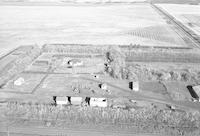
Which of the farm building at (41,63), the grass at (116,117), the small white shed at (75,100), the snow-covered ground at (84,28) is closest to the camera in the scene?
the grass at (116,117)

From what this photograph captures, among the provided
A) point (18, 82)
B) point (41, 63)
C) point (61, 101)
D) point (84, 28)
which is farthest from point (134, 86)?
point (84, 28)

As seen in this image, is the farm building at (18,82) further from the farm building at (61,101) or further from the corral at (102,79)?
the farm building at (61,101)

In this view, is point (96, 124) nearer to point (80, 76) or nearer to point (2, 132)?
point (2, 132)

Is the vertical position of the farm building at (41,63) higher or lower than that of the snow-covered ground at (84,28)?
lower

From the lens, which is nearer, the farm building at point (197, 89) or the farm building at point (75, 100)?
the farm building at point (75, 100)

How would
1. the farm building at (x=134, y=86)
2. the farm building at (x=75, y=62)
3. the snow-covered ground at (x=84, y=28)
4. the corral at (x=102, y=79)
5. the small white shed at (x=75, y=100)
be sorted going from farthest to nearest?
the snow-covered ground at (x=84, y=28)
the farm building at (x=75, y=62)
the farm building at (x=134, y=86)
the small white shed at (x=75, y=100)
the corral at (x=102, y=79)

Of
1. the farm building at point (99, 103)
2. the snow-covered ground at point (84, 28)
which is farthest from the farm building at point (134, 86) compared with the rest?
the snow-covered ground at point (84, 28)

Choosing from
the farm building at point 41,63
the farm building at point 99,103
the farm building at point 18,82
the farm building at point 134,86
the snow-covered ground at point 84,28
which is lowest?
the farm building at point 99,103

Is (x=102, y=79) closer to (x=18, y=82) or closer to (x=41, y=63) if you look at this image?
(x=18, y=82)

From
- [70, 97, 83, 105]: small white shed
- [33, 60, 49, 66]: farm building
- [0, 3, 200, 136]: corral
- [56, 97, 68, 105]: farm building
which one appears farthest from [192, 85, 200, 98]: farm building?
[33, 60, 49, 66]: farm building
